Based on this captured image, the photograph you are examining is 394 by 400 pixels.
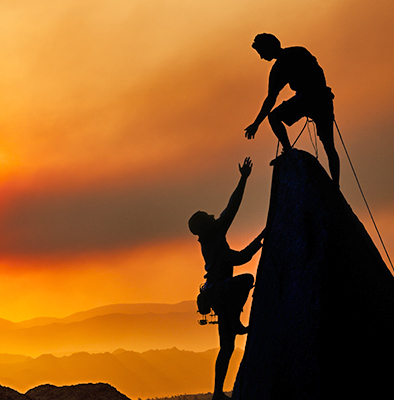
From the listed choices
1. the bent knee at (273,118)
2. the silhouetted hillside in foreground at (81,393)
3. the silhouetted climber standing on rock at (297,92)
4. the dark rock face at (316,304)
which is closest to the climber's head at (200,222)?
the dark rock face at (316,304)

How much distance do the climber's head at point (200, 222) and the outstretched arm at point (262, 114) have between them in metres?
2.19

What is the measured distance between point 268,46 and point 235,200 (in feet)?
10.6

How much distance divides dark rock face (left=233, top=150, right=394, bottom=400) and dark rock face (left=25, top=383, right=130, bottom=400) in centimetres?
1335

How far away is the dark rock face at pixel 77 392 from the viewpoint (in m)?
23.4

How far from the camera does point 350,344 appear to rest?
879 centimetres

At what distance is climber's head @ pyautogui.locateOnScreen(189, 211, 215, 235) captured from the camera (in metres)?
13.4

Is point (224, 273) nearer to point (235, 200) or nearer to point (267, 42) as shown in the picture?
point (235, 200)

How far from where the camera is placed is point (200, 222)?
13430 millimetres

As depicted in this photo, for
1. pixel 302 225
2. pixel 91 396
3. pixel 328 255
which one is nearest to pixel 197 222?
pixel 302 225

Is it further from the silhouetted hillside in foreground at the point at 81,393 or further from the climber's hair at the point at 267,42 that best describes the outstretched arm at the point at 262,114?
the silhouetted hillside in foreground at the point at 81,393

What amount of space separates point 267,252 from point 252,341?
163 centimetres

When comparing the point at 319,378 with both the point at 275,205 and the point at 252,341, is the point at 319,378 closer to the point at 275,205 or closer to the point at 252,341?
the point at 252,341

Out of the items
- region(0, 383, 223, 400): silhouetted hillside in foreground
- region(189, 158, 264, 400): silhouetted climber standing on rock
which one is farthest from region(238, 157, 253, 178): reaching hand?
region(0, 383, 223, 400): silhouetted hillside in foreground

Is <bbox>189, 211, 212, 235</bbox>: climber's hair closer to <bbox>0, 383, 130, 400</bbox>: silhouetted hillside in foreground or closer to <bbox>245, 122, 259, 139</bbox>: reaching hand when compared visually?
<bbox>245, 122, 259, 139</bbox>: reaching hand
